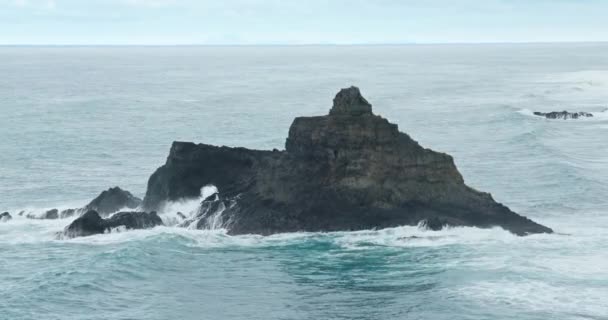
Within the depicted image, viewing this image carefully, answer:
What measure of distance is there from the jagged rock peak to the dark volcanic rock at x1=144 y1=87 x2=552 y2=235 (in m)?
0.06

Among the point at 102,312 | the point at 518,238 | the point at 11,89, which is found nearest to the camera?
the point at 102,312

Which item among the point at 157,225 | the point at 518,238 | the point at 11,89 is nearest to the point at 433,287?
the point at 518,238

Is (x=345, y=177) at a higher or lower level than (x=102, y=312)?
higher

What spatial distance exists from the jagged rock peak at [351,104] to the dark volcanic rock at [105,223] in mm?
13490

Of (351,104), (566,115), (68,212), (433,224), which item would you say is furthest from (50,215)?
(566,115)

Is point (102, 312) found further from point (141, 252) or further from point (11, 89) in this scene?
point (11, 89)

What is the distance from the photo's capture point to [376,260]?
54.5 meters

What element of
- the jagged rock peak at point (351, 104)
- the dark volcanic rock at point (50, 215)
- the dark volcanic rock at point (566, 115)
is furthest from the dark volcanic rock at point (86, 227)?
the dark volcanic rock at point (566, 115)

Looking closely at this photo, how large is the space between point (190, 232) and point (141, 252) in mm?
5760

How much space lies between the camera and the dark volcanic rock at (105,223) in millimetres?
61188

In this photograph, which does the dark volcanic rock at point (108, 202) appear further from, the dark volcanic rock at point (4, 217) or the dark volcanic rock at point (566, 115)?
the dark volcanic rock at point (566, 115)

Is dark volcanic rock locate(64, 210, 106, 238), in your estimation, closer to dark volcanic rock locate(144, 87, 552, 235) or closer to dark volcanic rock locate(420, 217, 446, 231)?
dark volcanic rock locate(144, 87, 552, 235)

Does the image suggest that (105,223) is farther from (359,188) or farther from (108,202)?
(359,188)

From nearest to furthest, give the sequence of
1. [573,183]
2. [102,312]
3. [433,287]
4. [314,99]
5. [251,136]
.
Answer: [102,312] → [433,287] → [573,183] → [251,136] → [314,99]
